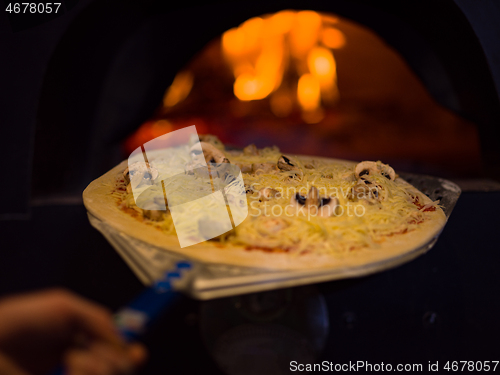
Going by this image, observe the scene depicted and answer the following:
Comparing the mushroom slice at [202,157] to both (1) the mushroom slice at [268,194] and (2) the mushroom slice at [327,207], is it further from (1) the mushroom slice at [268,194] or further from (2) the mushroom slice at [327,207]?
(2) the mushroom slice at [327,207]

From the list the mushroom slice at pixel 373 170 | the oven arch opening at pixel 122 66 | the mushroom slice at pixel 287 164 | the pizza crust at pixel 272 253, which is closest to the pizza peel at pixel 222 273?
the pizza crust at pixel 272 253

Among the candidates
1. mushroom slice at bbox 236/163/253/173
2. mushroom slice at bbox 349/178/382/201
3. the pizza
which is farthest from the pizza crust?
mushroom slice at bbox 236/163/253/173

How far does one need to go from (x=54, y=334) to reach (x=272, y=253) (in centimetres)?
63

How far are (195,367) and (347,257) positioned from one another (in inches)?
38.3

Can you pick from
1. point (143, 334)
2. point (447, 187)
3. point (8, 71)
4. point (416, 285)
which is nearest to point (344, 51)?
point (447, 187)

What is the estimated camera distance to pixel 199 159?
1.86 m

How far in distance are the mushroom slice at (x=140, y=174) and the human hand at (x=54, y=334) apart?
932 millimetres

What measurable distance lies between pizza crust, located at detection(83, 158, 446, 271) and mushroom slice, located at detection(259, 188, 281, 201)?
1.28ft

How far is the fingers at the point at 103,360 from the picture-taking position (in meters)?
0.62

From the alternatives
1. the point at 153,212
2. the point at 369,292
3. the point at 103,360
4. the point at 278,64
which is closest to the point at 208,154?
the point at 153,212

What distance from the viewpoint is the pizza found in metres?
1.18

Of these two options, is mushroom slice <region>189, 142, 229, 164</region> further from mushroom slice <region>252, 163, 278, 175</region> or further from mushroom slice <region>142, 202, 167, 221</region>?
mushroom slice <region>142, 202, 167, 221</region>

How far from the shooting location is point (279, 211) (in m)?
1.46

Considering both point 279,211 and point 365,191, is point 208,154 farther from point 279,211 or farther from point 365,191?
point 365,191
